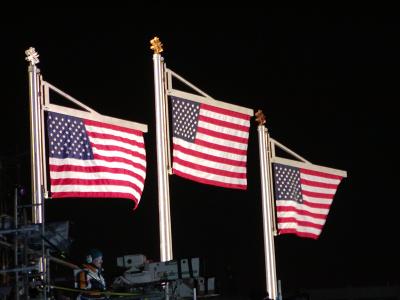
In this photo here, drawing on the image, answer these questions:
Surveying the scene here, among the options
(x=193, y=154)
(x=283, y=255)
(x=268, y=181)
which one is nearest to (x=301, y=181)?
Answer: (x=268, y=181)

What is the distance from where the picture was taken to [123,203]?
33.0 metres

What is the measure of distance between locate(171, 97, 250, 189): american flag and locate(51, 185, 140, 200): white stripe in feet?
3.44

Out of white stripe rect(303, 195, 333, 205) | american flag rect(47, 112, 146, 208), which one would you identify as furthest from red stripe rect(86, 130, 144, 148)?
white stripe rect(303, 195, 333, 205)

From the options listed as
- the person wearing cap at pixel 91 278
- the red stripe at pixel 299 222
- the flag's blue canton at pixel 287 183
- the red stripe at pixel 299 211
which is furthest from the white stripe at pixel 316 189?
the person wearing cap at pixel 91 278

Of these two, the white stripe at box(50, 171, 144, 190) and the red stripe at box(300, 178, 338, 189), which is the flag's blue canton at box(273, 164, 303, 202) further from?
the white stripe at box(50, 171, 144, 190)

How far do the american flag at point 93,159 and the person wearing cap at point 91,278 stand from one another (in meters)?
2.78

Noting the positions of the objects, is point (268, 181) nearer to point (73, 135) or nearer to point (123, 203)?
point (73, 135)

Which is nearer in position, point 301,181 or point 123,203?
point 301,181

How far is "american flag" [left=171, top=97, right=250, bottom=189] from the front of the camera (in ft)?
69.5

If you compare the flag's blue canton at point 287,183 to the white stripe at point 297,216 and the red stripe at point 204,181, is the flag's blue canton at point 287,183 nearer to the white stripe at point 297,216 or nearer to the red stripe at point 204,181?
the white stripe at point 297,216

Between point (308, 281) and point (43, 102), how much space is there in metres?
14.7

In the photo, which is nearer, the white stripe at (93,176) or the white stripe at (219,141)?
the white stripe at (93,176)

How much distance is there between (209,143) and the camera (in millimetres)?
21656

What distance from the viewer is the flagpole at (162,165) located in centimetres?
1964
